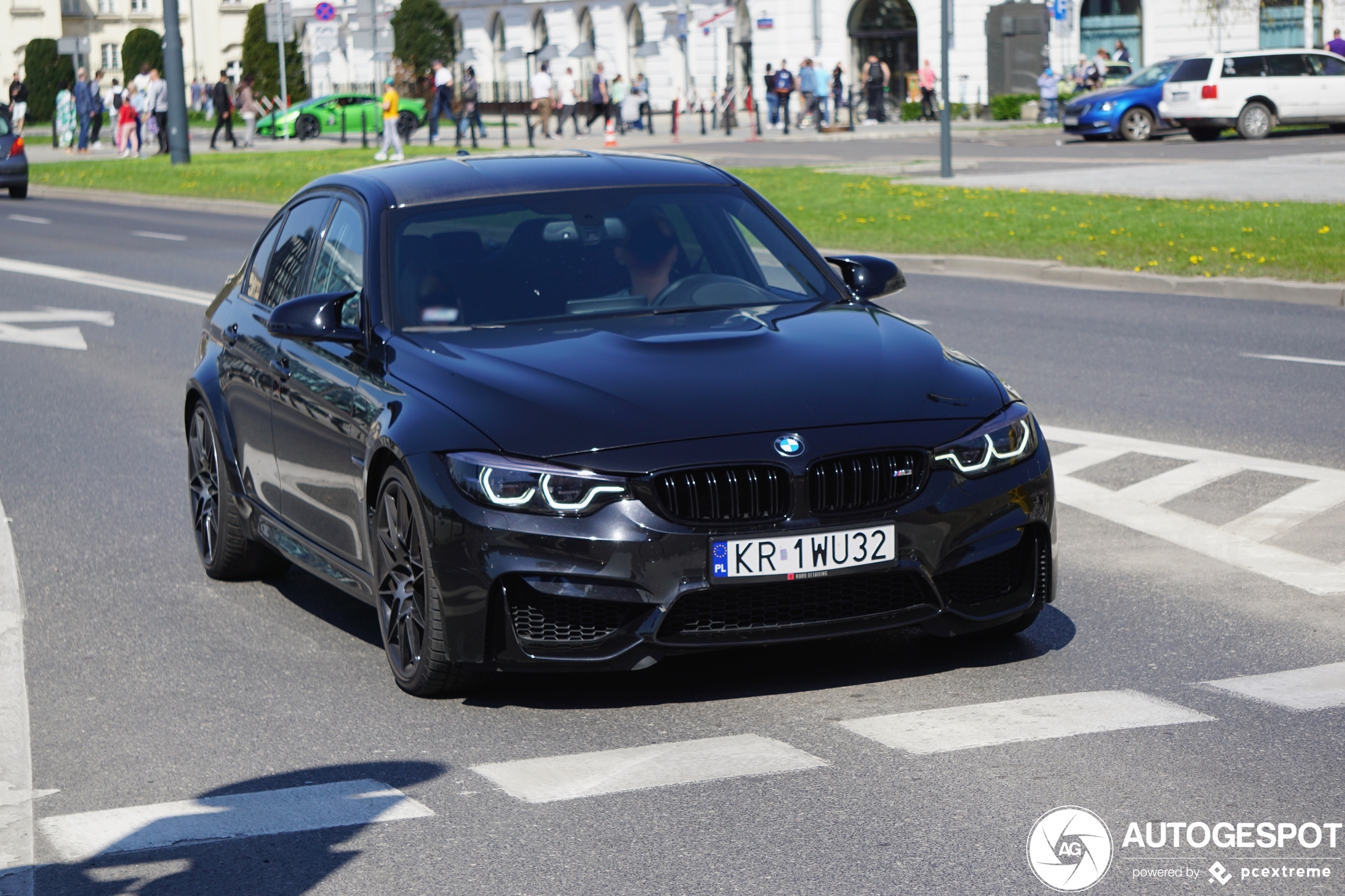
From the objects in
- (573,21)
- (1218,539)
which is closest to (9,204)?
(1218,539)

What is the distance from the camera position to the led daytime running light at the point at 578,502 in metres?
5.04

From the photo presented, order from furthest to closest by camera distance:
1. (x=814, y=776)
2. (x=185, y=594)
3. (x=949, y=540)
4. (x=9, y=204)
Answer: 1. (x=9, y=204)
2. (x=185, y=594)
3. (x=949, y=540)
4. (x=814, y=776)

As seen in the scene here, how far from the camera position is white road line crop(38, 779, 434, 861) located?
14.5 ft

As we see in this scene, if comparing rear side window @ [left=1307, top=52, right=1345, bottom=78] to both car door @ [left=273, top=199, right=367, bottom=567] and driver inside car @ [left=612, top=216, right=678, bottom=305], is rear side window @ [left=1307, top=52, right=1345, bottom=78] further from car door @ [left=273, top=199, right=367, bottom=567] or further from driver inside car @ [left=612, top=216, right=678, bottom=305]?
car door @ [left=273, top=199, right=367, bottom=567]

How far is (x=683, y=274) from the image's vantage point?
641cm

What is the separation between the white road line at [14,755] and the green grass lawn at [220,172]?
2390 centimetres

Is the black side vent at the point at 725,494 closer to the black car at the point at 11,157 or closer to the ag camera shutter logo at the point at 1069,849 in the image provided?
the ag camera shutter logo at the point at 1069,849

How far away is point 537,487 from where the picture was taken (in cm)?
507

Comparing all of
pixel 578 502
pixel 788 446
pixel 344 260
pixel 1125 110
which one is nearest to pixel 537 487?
pixel 578 502

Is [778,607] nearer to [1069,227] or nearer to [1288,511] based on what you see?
[1288,511]

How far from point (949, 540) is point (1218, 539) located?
7.88 feet

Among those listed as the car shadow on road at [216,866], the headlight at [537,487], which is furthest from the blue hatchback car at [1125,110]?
the car shadow on road at [216,866]

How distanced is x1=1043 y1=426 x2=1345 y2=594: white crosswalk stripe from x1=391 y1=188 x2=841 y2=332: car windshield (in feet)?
6.05

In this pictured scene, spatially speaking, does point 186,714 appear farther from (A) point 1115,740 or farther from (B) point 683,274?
(A) point 1115,740
